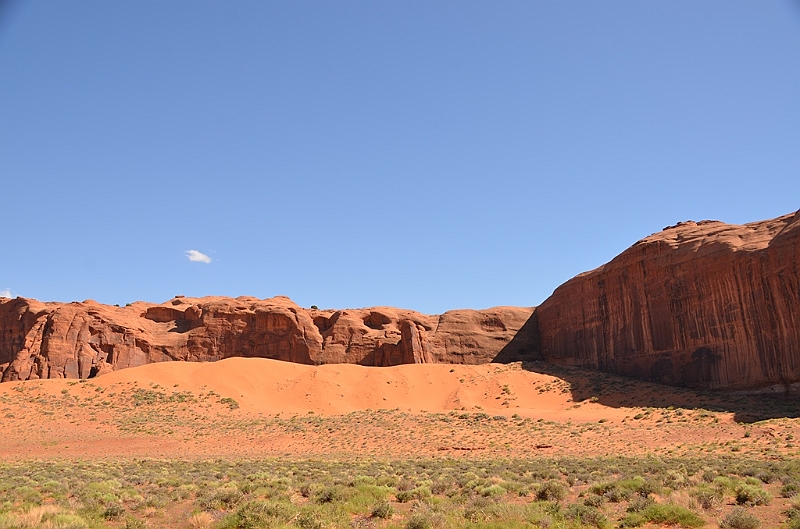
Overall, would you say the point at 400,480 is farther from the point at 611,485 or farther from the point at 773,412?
the point at 773,412

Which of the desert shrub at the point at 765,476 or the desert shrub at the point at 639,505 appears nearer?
the desert shrub at the point at 639,505

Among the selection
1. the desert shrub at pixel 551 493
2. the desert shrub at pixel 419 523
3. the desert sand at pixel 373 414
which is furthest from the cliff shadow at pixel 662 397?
the desert shrub at pixel 419 523

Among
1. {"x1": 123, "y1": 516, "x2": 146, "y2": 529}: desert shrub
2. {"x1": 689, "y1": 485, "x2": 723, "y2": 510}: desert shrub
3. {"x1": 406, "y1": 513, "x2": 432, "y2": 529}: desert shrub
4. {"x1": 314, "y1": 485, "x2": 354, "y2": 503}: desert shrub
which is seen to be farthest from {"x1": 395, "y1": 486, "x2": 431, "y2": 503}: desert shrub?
{"x1": 689, "y1": 485, "x2": 723, "y2": 510}: desert shrub

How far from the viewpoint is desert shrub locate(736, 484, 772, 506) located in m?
12.6

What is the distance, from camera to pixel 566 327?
56500 millimetres

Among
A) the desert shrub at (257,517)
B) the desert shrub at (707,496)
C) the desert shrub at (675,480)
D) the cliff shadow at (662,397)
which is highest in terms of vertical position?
the cliff shadow at (662,397)

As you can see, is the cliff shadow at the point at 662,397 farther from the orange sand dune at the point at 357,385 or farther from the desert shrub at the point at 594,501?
the desert shrub at the point at 594,501

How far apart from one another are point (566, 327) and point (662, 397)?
607 inches

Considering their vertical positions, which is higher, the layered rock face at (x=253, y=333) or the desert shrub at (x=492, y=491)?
the layered rock face at (x=253, y=333)

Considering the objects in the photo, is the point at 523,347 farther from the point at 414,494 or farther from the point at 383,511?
the point at 383,511

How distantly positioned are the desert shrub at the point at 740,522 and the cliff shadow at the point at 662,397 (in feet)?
85.9

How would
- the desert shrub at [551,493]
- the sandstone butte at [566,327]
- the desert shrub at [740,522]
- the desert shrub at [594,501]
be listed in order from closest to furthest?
the desert shrub at [740,522] → the desert shrub at [594,501] → the desert shrub at [551,493] → the sandstone butte at [566,327]

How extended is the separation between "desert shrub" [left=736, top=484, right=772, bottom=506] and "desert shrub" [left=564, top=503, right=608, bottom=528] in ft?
12.1

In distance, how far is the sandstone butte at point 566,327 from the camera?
3909 centimetres
